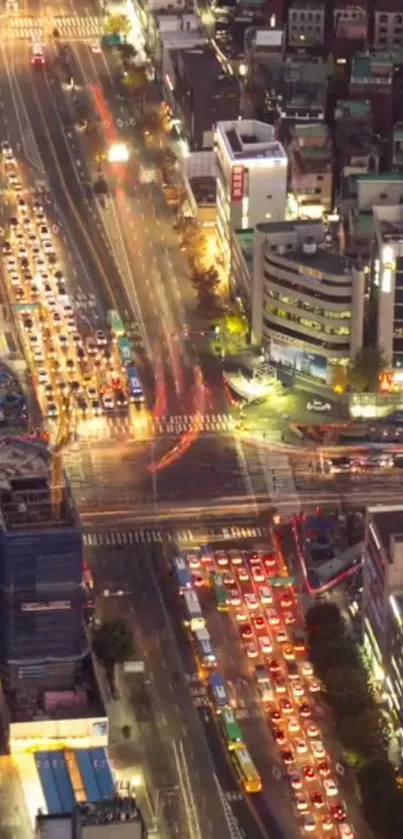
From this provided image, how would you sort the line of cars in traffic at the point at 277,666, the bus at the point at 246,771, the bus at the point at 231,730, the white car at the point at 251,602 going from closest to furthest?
the line of cars in traffic at the point at 277,666 < the bus at the point at 246,771 < the bus at the point at 231,730 < the white car at the point at 251,602

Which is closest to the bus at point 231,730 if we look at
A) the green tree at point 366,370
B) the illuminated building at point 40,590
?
the illuminated building at point 40,590

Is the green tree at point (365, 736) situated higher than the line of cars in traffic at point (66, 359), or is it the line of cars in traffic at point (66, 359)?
the line of cars in traffic at point (66, 359)

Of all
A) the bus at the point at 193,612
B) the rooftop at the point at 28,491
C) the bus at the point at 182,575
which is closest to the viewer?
the rooftop at the point at 28,491

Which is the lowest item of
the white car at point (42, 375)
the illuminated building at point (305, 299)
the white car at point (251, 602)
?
the white car at point (251, 602)

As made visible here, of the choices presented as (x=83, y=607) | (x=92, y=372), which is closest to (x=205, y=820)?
(x=83, y=607)

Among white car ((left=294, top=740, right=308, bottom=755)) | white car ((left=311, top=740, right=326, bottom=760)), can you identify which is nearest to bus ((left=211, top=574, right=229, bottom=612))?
white car ((left=294, top=740, right=308, bottom=755))

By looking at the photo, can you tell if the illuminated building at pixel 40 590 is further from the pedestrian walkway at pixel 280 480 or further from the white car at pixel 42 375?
the white car at pixel 42 375

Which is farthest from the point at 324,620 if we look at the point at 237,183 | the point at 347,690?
the point at 237,183
